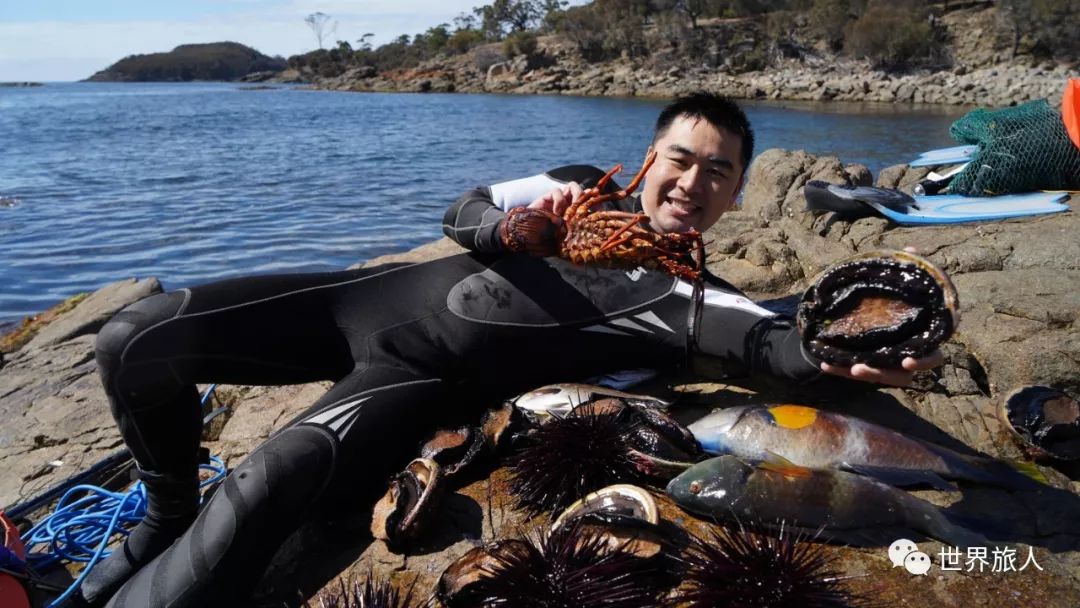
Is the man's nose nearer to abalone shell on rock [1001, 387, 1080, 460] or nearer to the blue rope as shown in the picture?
abalone shell on rock [1001, 387, 1080, 460]

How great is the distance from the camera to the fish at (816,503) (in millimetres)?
2621

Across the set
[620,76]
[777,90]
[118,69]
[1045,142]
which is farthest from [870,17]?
[118,69]

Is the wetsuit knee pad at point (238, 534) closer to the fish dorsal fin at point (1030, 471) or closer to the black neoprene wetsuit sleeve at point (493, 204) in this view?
the black neoprene wetsuit sleeve at point (493, 204)

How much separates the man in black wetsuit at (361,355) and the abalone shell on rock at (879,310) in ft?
0.90

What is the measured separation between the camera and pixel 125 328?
9.80 ft

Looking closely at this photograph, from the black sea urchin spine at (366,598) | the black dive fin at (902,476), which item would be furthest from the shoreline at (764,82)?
the black sea urchin spine at (366,598)

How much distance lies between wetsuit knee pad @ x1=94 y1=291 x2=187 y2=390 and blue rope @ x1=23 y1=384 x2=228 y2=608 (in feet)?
2.84

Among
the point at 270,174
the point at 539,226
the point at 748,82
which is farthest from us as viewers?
the point at 748,82

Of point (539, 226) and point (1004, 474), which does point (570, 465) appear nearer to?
point (539, 226)

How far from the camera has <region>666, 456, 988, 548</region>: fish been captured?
→ 2.62 meters

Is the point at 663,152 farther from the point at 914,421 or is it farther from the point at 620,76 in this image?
the point at 620,76

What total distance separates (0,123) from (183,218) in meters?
30.0

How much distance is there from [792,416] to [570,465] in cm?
102

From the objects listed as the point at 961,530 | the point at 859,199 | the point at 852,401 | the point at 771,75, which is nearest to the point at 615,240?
the point at 961,530
